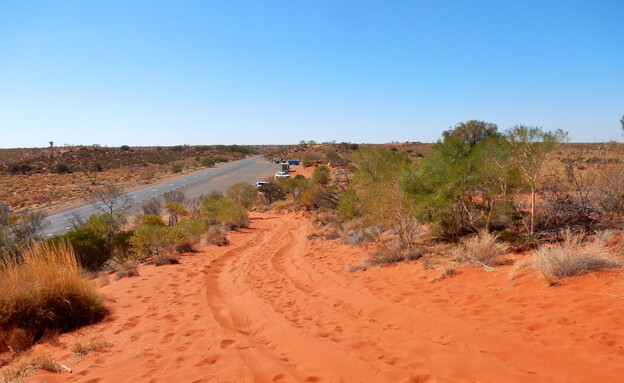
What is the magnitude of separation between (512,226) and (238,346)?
322 inches

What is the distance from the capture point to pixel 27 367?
166 inches

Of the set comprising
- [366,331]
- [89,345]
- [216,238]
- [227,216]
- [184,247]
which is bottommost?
[216,238]

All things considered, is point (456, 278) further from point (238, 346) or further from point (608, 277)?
point (238, 346)

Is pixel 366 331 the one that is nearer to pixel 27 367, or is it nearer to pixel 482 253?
pixel 482 253

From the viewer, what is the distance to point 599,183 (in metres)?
9.64

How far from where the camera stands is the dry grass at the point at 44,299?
545 cm

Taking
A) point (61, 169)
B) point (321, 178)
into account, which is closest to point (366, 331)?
point (321, 178)

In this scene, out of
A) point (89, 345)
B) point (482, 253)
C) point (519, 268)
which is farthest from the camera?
point (482, 253)

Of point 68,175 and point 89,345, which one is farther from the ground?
point 68,175

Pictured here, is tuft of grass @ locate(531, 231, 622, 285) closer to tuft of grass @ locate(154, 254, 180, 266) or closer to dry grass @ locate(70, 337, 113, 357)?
dry grass @ locate(70, 337, 113, 357)

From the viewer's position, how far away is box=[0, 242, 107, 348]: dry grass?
5.45m

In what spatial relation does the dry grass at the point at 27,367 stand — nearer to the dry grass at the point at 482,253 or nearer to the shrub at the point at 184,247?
the dry grass at the point at 482,253

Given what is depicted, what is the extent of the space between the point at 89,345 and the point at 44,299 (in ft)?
5.04

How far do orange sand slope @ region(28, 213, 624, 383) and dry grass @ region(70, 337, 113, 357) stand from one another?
0.11 m
